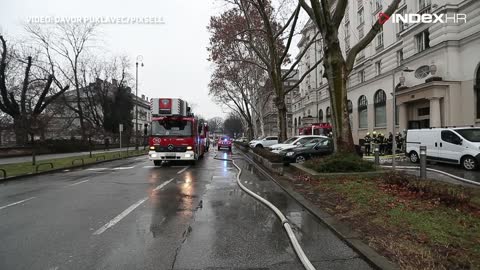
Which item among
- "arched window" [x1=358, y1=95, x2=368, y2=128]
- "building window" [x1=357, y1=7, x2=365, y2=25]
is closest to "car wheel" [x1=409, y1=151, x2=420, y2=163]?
"arched window" [x1=358, y1=95, x2=368, y2=128]

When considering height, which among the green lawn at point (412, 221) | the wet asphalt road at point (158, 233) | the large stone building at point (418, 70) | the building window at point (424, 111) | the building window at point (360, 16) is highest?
the building window at point (360, 16)

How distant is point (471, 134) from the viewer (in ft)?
47.1

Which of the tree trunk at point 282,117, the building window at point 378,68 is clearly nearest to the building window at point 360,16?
the building window at point 378,68

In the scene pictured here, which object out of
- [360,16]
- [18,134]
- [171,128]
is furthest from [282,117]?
[18,134]

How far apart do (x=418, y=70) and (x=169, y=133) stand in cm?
1958

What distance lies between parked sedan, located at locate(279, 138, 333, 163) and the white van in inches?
180

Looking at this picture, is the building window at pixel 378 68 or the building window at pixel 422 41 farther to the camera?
the building window at pixel 378 68

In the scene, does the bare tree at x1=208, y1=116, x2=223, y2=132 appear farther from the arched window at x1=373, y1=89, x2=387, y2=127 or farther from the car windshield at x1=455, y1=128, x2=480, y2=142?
the car windshield at x1=455, y1=128, x2=480, y2=142

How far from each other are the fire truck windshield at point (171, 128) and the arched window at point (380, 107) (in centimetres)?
2127

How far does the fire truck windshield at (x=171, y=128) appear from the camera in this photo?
62.6 feet

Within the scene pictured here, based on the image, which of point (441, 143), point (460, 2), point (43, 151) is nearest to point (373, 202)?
point (441, 143)

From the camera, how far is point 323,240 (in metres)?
5.30

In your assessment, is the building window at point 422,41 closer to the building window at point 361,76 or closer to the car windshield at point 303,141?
the building window at point 361,76

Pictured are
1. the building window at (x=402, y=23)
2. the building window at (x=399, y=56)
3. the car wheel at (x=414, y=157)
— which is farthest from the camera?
the building window at (x=399, y=56)
